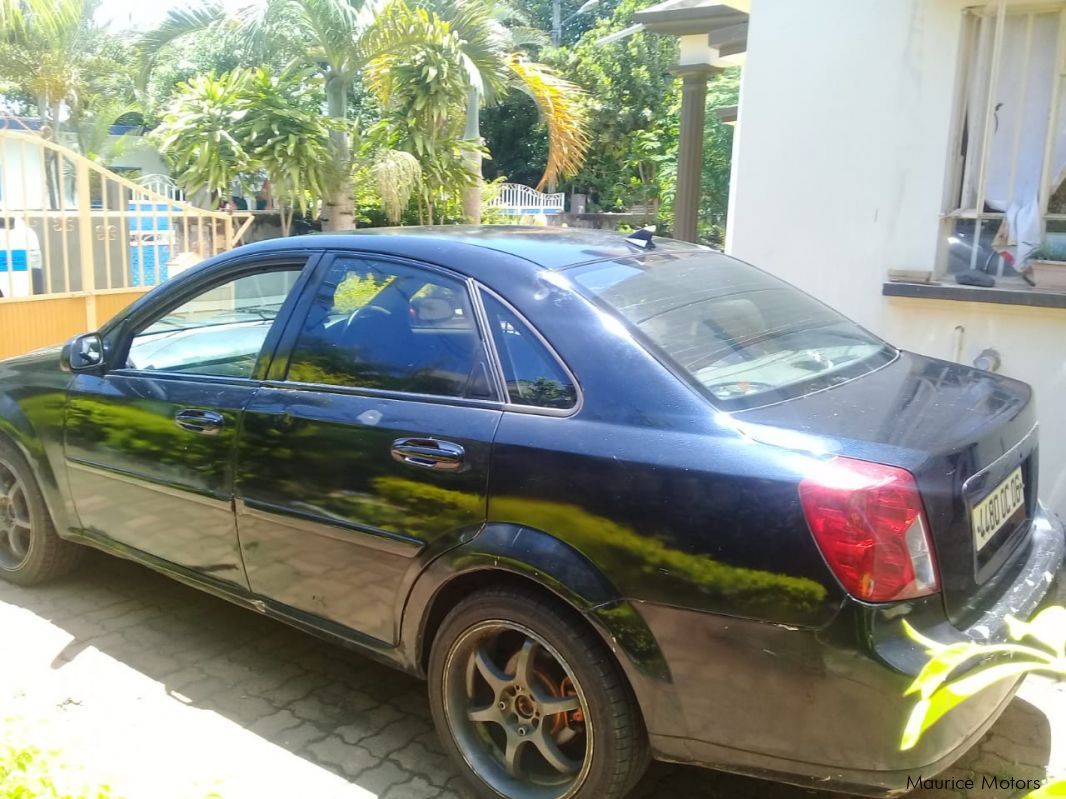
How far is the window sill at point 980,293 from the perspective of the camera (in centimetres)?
465

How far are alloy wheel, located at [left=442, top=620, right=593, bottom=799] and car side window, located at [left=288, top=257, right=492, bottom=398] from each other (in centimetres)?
74

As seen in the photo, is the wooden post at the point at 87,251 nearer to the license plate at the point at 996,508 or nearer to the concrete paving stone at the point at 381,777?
the concrete paving stone at the point at 381,777

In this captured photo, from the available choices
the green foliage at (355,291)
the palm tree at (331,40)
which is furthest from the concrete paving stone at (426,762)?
the palm tree at (331,40)

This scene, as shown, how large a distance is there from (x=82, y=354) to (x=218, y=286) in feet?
2.21

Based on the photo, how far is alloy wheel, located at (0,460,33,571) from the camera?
4.32m

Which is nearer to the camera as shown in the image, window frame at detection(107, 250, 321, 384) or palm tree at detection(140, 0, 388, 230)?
window frame at detection(107, 250, 321, 384)

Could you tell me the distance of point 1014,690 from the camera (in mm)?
2568

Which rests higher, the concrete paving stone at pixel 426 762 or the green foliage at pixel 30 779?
the green foliage at pixel 30 779

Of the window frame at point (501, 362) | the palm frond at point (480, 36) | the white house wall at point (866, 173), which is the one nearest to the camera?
the window frame at point (501, 362)

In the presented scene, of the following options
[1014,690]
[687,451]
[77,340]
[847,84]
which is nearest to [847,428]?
[687,451]

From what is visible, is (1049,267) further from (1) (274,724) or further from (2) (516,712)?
(1) (274,724)

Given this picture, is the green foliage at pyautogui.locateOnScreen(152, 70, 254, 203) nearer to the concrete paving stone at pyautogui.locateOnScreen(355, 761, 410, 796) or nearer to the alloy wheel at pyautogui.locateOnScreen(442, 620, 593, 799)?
the concrete paving stone at pyautogui.locateOnScreen(355, 761, 410, 796)

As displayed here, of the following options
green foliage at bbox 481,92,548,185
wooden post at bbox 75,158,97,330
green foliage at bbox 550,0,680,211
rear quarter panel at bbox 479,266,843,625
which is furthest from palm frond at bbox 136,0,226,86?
green foliage at bbox 481,92,548,185

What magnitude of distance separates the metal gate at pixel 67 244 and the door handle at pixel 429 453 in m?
5.63
